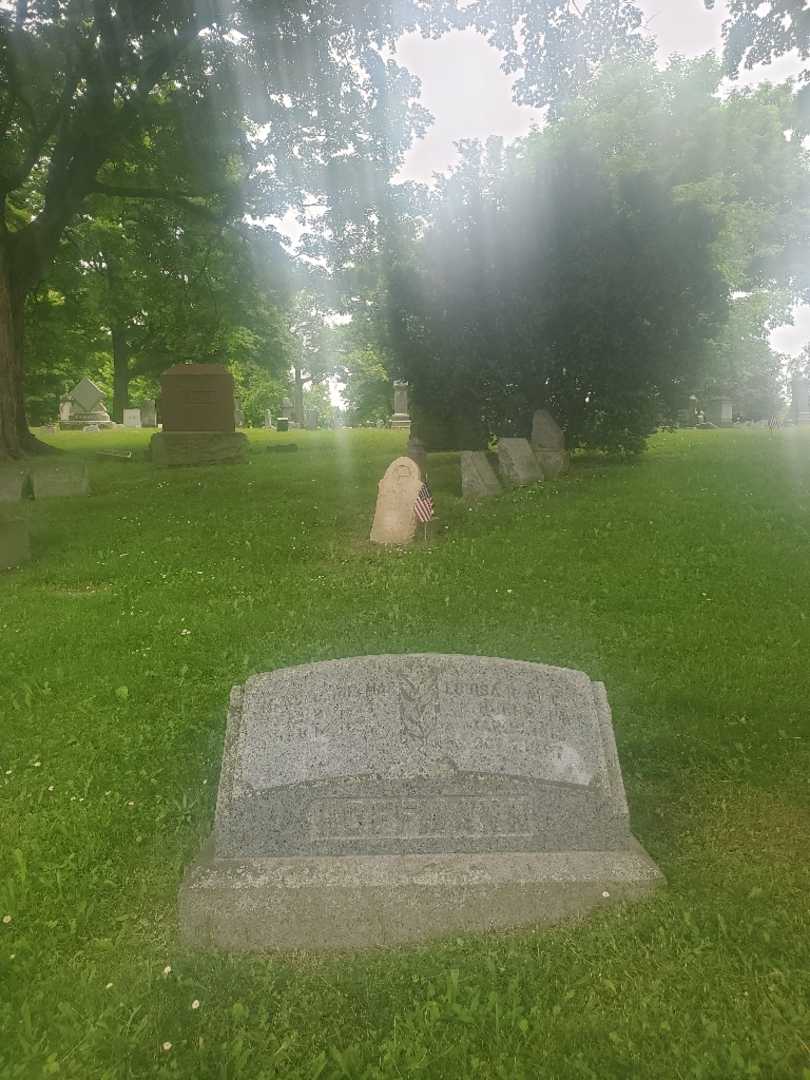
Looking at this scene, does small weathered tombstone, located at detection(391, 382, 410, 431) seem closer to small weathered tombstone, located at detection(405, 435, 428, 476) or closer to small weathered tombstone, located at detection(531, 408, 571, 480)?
small weathered tombstone, located at detection(405, 435, 428, 476)

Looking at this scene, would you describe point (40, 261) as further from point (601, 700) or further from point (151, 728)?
point (601, 700)

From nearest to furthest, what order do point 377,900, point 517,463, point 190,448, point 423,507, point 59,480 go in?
1. point 377,900
2. point 423,507
3. point 517,463
4. point 59,480
5. point 190,448

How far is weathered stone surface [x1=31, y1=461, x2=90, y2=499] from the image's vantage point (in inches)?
586

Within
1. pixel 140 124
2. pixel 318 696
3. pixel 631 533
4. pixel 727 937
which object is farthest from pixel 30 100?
pixel 727 937

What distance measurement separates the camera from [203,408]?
2075 centimetres

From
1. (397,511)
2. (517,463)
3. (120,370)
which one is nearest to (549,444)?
(517,463)

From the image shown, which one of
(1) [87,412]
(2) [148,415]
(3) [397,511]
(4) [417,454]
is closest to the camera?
(3) [397,511]

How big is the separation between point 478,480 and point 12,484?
9171 millimetres

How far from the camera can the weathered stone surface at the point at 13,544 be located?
9.88 metres

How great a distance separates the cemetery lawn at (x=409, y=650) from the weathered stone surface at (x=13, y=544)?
0.79 ft

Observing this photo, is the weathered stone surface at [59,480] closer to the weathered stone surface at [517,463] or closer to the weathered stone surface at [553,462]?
the weathered stone surface at [517,463]

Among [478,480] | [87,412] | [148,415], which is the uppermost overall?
[87,412]

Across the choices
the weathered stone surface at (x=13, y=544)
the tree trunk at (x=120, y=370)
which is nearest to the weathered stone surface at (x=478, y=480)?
the weathered stone surface at (x=13, y=544)

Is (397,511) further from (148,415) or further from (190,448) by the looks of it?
(148,415)
